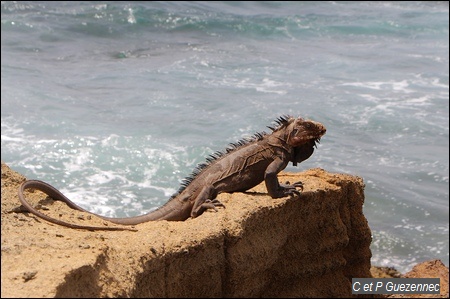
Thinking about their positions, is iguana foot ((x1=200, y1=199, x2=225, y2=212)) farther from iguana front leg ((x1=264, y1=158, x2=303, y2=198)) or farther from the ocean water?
the ocean water

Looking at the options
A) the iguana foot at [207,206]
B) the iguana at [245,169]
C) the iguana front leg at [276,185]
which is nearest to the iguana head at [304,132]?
the iguana at [245,169]

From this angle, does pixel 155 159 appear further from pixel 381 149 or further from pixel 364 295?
pixel 364 295

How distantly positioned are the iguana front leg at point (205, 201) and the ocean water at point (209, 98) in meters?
4.61

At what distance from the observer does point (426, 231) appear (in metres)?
11.2

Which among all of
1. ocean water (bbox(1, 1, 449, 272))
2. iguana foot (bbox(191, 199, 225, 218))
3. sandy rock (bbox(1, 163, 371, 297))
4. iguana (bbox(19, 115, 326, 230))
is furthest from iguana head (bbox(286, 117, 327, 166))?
ocean water (bbox(1, 1, 449, 272))

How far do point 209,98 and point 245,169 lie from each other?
1060cm

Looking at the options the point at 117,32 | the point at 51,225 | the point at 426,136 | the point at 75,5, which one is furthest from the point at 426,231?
the point at 75,5

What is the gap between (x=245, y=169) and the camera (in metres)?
6.36

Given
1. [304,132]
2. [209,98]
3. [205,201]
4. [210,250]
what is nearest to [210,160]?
[205,201]

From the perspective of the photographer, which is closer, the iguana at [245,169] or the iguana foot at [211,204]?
the iguana foot at [211,204]

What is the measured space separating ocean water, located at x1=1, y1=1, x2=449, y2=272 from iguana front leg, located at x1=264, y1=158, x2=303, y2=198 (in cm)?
427

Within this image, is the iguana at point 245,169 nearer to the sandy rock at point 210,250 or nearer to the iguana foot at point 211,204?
the iguana foot at point 211,204

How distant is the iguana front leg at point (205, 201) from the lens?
224 inches

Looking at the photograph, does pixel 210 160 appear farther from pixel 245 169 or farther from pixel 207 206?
pixel 207 206
